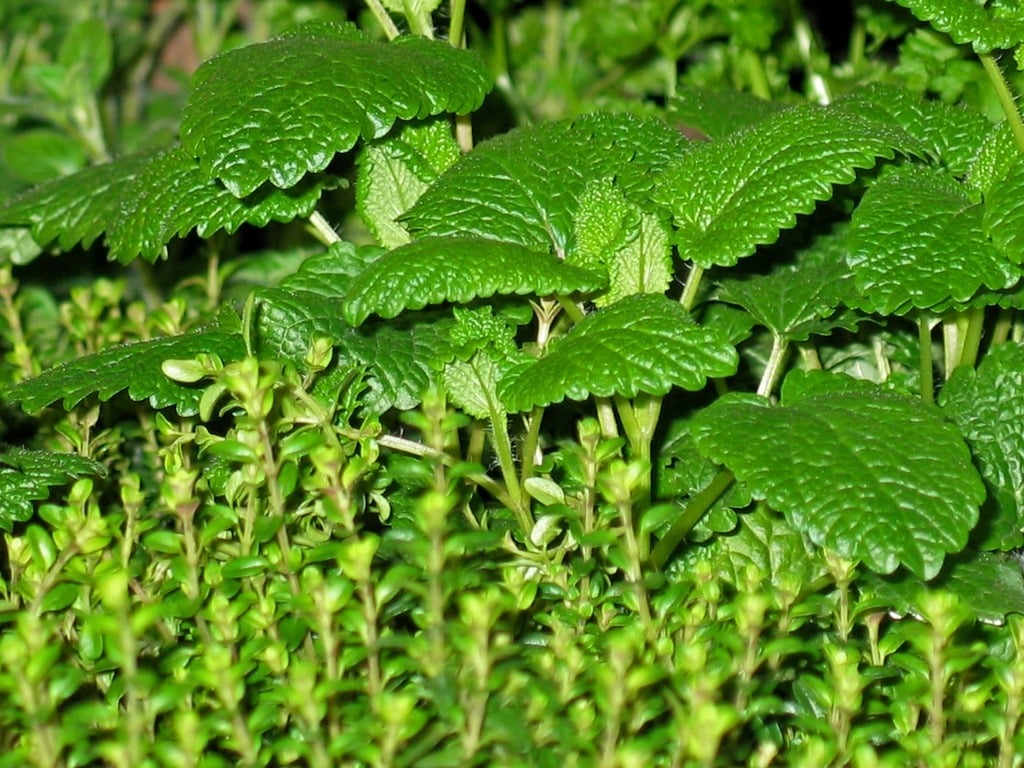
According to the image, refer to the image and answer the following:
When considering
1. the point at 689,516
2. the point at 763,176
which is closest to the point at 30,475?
the point at 689,516

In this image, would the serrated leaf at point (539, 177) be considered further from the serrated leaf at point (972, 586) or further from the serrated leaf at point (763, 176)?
the serrated leaf at point (972, 586)

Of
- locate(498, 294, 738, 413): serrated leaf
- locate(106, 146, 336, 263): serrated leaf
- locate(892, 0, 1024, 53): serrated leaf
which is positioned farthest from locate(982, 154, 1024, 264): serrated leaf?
locate(106, 146, 336, 263): serrated leaf

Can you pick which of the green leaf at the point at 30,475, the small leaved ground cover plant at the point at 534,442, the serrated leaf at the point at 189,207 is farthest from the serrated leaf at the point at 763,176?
the green leaf at the point at 30,475

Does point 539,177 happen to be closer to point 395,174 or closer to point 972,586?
point 395,174

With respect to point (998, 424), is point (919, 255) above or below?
above

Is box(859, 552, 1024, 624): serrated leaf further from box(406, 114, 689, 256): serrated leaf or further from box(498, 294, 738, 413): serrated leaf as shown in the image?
box(406, 114, 689, 256): serrated leaf

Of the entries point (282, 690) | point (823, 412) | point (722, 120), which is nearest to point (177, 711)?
point (282, 690)
